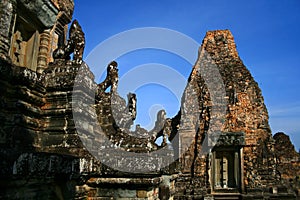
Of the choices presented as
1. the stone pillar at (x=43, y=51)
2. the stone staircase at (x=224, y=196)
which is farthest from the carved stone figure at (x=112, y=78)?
the stone staircase at (x=224, y=196)

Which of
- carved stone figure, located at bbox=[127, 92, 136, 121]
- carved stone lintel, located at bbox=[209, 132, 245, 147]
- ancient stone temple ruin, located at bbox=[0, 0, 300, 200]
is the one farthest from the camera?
carved stone lintel, located at bbox=[209, 132, 245, 147]

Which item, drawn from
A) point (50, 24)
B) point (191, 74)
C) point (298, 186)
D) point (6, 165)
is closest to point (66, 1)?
point (50, 24)

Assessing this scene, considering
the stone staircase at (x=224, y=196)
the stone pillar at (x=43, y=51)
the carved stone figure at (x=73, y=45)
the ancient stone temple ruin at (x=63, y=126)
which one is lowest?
the stone staircase at (x=224, y=196)

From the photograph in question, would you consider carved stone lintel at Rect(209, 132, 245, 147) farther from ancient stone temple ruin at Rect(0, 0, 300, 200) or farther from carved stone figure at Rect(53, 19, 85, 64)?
carved stone figure at Rect(53, 19, 85, 64)

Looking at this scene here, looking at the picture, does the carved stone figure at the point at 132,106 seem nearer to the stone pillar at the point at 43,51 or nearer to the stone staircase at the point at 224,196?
the stone pillar at the point at 43,51

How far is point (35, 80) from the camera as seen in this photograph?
4195 millimetres

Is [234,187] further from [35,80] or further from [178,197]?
[35,80]

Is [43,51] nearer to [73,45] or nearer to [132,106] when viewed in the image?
[73,45]

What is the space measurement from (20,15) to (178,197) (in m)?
9.70

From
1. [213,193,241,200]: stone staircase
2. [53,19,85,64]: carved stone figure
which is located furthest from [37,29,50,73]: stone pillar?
[213,193,241,200]: stone staircase

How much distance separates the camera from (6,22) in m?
5.03

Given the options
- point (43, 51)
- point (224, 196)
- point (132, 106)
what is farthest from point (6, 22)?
point (224, 196)

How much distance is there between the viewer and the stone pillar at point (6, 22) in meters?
4.85

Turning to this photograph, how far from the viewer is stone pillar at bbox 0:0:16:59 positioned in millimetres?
4852
